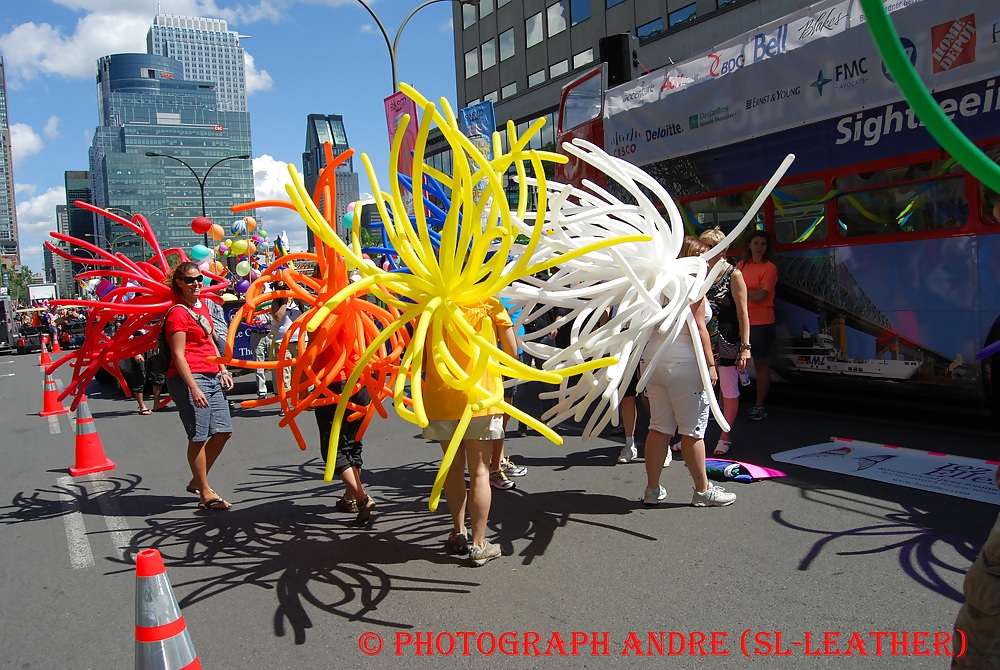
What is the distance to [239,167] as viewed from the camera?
80625 millimetres

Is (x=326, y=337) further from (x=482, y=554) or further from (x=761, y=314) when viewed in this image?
(x=761, y=314)

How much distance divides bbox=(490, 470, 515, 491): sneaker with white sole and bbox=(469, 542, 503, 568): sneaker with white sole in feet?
4.35

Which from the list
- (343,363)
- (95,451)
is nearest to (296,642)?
(343,363)

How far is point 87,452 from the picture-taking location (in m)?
6.93

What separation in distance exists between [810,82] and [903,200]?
1.33m

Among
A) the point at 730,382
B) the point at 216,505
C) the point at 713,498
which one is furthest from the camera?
the point at 730,382

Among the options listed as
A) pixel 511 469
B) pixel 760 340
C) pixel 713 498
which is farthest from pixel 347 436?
pixel 760 340

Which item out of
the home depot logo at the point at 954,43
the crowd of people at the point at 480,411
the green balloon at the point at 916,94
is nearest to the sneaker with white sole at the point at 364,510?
the crowd of people at the point at 480,411

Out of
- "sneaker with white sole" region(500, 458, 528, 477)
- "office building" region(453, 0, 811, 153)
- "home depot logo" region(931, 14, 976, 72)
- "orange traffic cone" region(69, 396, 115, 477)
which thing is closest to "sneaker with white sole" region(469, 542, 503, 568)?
"sneaker with white sole" region(500, 458, 528, 477)

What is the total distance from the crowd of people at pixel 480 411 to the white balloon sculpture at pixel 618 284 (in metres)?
0.23

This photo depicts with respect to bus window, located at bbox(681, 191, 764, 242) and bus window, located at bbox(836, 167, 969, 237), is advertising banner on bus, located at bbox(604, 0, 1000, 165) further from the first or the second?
bus window, located at bbox(681, 191, 764, 242)

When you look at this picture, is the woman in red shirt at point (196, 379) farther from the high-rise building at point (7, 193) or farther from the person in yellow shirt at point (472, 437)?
the high-rise building at point (7, 193)

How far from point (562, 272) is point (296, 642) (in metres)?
2.23

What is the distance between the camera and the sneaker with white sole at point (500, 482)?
5.34 m
